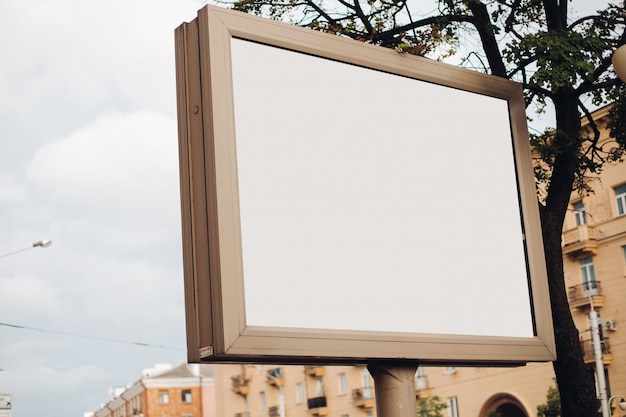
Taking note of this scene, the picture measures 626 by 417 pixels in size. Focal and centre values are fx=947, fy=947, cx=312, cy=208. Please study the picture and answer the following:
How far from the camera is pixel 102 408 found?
9612 centimetres

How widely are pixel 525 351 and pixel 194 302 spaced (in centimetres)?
135

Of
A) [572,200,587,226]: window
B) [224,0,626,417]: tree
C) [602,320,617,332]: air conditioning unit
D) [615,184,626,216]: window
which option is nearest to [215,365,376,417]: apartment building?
[572,200,587,226]: window

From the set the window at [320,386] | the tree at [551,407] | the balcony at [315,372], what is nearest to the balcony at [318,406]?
the window at [320,386]

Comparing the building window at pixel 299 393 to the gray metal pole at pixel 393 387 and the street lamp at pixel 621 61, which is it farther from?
the gray metal pole at pixel 393 387

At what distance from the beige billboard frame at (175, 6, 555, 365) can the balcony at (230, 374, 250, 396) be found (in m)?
59.8

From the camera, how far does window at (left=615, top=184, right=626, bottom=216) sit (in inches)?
1437

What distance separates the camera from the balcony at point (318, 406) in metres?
53.6

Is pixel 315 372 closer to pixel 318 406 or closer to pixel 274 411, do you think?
pixel 318 406

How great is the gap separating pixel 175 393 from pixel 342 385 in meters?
27.5

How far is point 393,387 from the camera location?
3.24m

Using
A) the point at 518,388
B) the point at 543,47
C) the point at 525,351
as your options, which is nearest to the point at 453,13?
the point at 543,47

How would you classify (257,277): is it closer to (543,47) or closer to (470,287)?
(470,287)

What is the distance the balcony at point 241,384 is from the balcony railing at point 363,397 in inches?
523

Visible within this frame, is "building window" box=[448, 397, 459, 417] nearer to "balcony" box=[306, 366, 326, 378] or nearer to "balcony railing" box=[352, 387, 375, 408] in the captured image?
"balcony railing" box=[352, 387, 375, 408]
